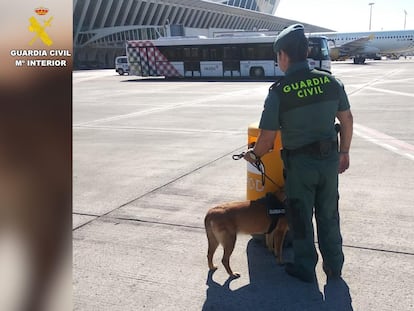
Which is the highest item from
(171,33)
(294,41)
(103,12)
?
(103,12)

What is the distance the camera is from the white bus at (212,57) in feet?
98.7

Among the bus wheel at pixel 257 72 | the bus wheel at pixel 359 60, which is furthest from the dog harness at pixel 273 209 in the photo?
the bus wheel at pixel 359 60

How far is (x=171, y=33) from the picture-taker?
48312mm

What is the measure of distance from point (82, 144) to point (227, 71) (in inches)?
937

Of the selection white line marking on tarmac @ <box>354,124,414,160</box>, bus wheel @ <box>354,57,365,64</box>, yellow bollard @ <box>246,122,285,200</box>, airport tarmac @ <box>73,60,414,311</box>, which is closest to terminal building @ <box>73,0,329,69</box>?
bus wheel @ <box>354,57,365,64</box>

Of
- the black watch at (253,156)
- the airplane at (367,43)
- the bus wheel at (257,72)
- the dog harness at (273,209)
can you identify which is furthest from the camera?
the airplane at (367,43)

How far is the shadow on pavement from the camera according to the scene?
326 cm

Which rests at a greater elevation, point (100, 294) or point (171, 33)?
point (171, 33)

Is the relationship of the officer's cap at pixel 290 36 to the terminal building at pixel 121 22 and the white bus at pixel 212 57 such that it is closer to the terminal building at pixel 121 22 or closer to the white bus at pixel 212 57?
the white bus at pixel 212 57

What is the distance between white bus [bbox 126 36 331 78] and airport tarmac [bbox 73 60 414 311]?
20518 mm

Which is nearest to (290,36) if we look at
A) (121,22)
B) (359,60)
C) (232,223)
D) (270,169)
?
(270,169)

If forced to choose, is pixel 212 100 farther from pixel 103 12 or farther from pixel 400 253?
pixel 103 12

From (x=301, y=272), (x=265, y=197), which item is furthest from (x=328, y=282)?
(x=265, y=197)

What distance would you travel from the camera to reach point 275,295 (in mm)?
3424
